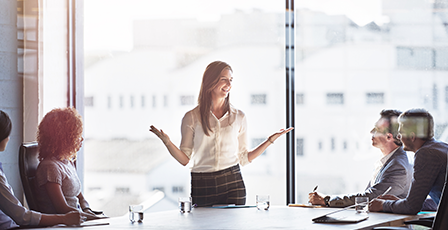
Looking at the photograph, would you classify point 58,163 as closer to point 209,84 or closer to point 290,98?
point 209,84

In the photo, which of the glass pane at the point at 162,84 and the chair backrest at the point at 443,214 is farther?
the glass pane at the point at 162,84

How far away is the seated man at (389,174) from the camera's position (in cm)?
247

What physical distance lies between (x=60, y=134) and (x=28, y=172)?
0.28m

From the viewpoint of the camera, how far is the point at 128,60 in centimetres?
396

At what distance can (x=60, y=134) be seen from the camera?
243cm

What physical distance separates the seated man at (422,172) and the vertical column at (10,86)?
2673mm

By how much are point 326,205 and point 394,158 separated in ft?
1.62

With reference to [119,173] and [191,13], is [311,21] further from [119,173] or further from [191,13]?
[119,173]

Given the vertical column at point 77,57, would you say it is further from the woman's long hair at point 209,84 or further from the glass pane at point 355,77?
the glass pane at point 355,77

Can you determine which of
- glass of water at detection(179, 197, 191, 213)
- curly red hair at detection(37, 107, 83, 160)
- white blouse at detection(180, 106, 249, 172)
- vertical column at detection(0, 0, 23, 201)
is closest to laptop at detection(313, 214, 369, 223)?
glass of water at detection(179, 197, 191, 213)

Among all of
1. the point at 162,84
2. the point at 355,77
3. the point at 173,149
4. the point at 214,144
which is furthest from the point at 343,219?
the point at 162,84

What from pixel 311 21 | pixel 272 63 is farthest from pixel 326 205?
pixel 311 21

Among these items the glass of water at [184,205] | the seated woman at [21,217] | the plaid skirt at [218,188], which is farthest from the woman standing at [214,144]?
the seated woman at [21,217]

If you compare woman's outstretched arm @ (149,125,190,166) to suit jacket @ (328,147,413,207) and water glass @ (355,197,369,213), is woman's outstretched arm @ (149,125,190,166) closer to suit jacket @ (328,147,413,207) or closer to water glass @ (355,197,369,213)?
suit jacket @ (328,147,413,207)
